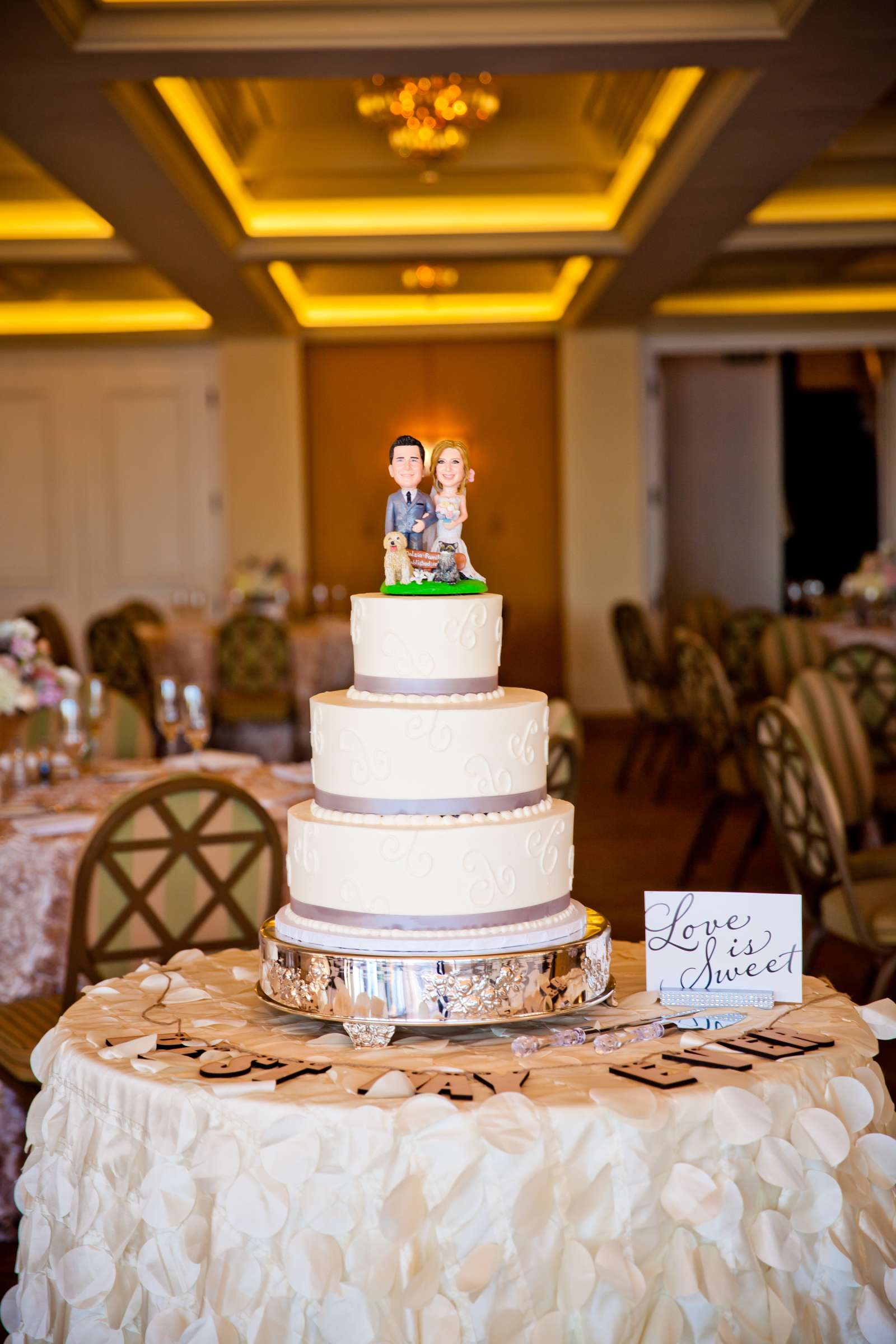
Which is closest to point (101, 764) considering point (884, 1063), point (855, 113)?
point (884, 1063)

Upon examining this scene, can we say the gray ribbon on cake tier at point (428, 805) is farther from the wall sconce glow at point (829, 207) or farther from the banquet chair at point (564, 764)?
the wall sconce glow at point (829, 207)

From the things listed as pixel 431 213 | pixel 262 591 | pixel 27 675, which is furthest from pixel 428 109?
pixel 262 591

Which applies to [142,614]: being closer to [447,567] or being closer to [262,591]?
[262,591]

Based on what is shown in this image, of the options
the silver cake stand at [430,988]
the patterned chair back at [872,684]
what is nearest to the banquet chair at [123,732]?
the patterned chair back at [872,684]

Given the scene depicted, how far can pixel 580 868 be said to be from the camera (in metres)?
5.51

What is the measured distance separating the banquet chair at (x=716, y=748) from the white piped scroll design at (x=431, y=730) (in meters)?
3.47

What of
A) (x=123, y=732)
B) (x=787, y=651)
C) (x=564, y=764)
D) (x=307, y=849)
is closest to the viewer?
(x=307, y=849)

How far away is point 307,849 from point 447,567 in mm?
349

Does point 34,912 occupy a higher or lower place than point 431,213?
lower

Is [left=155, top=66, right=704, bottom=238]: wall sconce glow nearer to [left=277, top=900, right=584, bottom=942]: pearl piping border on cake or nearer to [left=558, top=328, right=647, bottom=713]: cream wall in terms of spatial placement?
[left=558, top=328, right=647, bottom=713]: cream wall

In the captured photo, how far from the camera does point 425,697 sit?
1431 millimetres

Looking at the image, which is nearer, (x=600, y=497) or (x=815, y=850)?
(x=815, y=850)

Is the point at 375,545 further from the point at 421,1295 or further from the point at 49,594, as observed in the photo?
the point at 421,1295

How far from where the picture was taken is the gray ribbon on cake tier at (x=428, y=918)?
135cm
